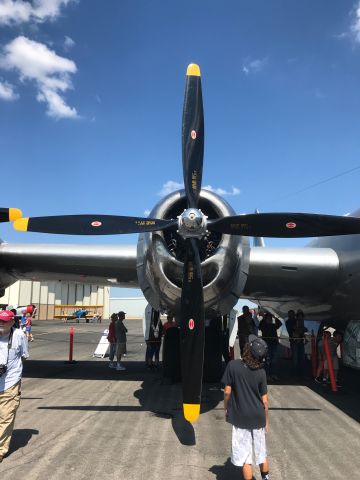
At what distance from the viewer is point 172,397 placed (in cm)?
799

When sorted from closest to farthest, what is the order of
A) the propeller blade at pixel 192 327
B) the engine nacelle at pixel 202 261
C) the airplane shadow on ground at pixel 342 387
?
1. the propeller blade at pixel 192 327
2. the engine nacelle at pixel 202 261
3. the airplane shadow on ground at pixel 342 387

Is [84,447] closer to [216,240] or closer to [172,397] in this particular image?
[172,397]

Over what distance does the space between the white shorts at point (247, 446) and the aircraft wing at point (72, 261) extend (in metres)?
5.81

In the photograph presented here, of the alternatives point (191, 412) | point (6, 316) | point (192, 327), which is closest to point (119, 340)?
point (192, 327)

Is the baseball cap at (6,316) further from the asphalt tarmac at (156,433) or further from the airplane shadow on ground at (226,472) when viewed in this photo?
the airplane shadow on ground at (226,472)

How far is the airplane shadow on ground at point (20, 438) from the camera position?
16.7 ft

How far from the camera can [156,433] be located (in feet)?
18.9

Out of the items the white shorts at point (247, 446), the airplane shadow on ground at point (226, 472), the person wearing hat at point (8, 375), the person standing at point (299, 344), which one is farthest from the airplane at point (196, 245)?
the person wearing hat at point (8, 375)

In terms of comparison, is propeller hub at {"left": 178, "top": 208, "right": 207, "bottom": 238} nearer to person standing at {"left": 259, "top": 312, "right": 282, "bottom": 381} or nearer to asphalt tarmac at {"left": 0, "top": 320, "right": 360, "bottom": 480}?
asphalt tarmac at {"left": 0, "top": 320, "right": 360, "bottom": 480}

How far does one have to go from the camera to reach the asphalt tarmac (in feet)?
14.6

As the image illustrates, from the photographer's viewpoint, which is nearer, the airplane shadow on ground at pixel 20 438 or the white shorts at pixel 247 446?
the white shorts at pixel 247 446

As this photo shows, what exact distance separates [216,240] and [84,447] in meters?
3.75

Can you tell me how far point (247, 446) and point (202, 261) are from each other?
11.2 ft

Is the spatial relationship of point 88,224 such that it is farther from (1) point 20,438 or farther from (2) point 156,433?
(2) point 156,433
